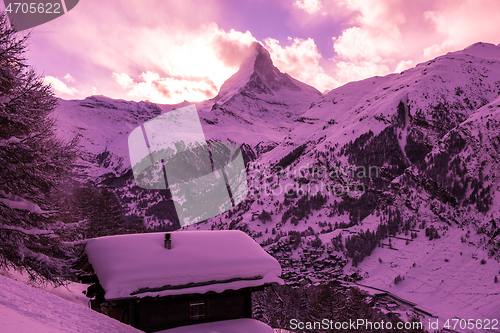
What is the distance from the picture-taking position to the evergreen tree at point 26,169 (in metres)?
8.84

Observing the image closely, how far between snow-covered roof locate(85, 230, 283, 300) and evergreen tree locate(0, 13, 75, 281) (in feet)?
5.11

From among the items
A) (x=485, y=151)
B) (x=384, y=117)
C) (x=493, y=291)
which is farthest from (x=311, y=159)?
(x=493, y=291)

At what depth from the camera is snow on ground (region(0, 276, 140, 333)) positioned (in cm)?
402

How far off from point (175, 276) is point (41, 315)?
386 centimetres

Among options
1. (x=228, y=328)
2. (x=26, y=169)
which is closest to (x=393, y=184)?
(x=228, y=328)

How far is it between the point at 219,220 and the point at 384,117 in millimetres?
46681

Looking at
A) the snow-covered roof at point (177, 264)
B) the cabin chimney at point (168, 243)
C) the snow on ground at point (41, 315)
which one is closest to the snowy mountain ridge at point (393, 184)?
the snow-covered roof at point (177, 264)

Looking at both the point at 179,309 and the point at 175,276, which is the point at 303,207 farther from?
the point at 175,276

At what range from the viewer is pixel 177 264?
8.86m

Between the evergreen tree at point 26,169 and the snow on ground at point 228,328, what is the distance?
15.6 ft

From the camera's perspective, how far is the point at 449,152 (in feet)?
129

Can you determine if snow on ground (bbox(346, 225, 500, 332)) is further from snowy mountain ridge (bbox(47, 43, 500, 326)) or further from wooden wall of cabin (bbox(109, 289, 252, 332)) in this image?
wooden wall of cabin (bbox(109, 289, 252, 332))

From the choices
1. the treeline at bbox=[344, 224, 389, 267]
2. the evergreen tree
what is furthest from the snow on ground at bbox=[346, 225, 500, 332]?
the evergreen tree

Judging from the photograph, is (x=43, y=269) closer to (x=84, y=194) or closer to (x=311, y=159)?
(x=84, y=194)
